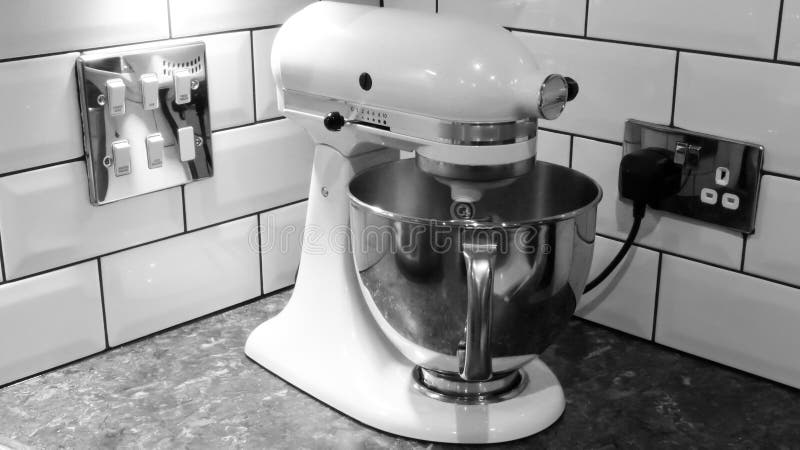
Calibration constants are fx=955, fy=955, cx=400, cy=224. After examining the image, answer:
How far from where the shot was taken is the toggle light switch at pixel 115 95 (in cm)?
91

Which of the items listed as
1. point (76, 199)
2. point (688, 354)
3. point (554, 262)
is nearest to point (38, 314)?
point (76, 199)

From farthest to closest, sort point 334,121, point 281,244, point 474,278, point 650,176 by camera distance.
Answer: point 281,244 < point 650,176 < point 334,121 < point 474,278

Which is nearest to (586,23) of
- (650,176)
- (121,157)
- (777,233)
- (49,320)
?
(650,176)

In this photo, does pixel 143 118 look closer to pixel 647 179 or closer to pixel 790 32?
pixel 647 179

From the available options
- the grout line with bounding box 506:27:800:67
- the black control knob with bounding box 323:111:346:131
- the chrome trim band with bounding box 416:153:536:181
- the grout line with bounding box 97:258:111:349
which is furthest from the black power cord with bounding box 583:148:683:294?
the grout line with bounding box 97:258:111:349

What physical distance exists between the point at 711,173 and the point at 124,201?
1.89 ft

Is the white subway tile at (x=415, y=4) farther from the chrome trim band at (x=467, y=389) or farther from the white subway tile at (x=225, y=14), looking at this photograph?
the chrome trim band at (x=467, y=389)

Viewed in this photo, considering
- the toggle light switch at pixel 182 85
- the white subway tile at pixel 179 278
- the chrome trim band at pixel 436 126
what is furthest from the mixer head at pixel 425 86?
the white subway tile at pixel 179 278

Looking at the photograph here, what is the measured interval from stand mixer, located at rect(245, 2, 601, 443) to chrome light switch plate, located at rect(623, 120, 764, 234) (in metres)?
0.14

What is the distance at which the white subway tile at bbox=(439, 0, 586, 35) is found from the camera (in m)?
0.99

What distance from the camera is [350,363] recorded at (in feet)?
2.93

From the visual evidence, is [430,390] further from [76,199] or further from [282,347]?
[76,199]

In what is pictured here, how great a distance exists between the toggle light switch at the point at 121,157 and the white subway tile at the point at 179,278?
91mm

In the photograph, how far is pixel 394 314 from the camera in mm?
816
